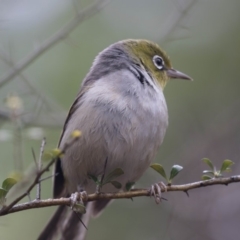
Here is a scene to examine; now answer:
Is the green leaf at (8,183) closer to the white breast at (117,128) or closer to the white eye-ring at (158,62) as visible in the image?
the white breast at (117,128)

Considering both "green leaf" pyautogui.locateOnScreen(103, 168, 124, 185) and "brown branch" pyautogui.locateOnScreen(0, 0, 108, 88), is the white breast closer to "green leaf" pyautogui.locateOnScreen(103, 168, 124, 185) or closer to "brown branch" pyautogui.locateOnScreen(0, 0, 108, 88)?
"brown branch" pyautogui.locateOnScreen(0, 0, 108, 88)

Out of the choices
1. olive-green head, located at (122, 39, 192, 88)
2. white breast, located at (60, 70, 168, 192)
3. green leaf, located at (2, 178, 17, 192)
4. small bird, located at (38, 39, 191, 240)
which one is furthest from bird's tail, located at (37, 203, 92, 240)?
green leaf, located at (2, 178, 17, 192)

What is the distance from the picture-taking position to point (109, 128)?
14.6ft

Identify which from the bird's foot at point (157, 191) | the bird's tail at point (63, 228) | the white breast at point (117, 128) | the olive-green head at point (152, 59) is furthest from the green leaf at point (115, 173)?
the olive-green head at point (152, 59)

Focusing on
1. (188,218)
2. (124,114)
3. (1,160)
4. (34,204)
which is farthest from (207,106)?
(34,204)

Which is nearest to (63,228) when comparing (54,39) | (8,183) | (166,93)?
(54,39)

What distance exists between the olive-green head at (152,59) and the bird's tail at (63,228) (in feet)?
4.76

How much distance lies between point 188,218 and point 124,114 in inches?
65.2

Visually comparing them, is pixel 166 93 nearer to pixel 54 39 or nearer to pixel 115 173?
pixel 54 39

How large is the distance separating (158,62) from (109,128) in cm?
143

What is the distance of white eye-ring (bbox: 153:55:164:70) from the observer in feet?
18.3

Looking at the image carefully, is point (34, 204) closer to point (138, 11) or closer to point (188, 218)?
point (188, 218)

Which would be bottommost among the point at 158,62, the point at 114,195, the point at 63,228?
the point at 63,228

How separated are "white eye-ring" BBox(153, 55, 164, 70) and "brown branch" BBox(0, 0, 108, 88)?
2.87 ft
